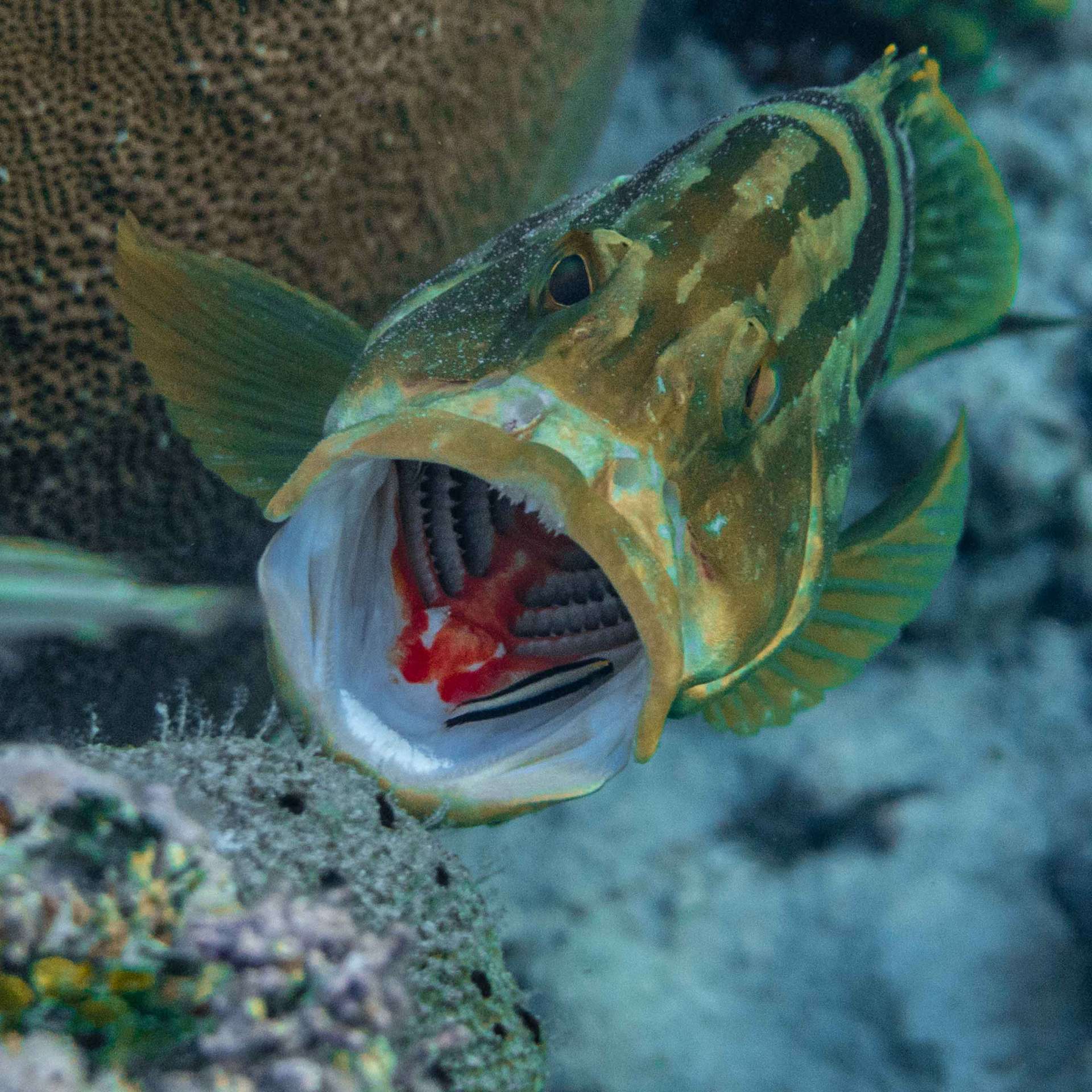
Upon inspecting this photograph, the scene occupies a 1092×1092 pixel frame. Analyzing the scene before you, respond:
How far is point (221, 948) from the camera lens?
122 centimetres

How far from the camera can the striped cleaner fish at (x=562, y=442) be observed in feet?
5.44

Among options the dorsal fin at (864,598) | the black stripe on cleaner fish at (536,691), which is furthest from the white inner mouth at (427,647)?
the dorsal fin at (864,598)

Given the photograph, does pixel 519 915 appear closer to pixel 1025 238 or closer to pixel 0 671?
pixel 0 671

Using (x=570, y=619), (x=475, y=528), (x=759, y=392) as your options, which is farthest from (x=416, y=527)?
(x=759, y=392)

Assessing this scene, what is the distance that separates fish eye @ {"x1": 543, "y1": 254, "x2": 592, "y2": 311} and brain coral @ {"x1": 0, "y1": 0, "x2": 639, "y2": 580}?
119 cm

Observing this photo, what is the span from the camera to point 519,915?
10.5 ft

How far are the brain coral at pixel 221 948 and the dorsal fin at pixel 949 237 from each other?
2.46 metres

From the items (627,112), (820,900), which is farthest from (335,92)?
(820,900)

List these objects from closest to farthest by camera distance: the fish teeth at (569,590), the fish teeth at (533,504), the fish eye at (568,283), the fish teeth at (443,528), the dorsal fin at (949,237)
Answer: the fish teeth at (533,504) → the fish eye at (568,283) → the fish teeth at (443,528) → the fish teeth at (569,590) → the dorsal fin at (949,237)

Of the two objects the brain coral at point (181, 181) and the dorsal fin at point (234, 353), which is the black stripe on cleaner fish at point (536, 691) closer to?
the dorsal fin at point (234, 353)

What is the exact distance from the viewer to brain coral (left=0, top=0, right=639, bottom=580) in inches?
92.0

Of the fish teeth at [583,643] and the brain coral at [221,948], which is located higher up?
the fish teeth at [583,643]

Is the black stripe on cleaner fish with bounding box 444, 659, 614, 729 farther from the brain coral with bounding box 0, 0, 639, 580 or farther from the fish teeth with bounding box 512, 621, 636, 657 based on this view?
the brain coral with bounding box 0, 0, 639, 580

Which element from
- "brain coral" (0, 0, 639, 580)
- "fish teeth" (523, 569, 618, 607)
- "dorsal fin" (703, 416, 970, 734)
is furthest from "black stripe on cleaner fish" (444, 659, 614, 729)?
"brain coral" (0, 0, 639, 580)
